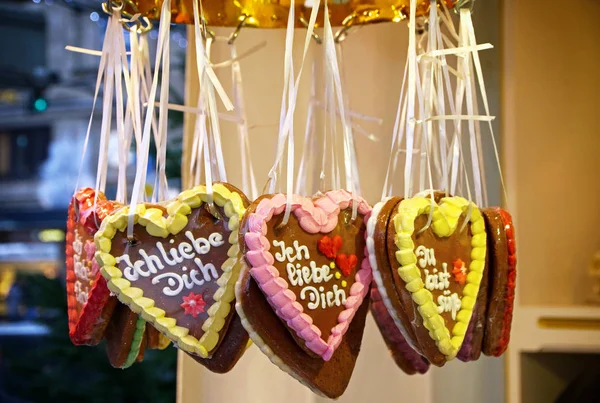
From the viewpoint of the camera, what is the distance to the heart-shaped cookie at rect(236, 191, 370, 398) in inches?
23.2

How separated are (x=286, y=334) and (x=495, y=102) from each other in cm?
73

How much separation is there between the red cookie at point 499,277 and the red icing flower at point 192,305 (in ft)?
0.91

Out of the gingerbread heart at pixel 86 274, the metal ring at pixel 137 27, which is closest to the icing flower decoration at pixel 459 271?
the gingerbread heart at pixel 86 274

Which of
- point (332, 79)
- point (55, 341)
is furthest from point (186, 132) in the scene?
point (55, 341)

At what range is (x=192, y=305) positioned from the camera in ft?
2.10

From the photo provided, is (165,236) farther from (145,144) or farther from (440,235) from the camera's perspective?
(440,235)

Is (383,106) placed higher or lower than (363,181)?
higher

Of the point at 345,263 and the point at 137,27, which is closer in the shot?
the point at 345,263

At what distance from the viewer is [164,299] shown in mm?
633

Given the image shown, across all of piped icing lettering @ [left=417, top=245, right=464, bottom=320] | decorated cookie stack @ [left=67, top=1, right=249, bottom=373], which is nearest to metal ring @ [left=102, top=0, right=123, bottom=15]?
decorated cookie stack @ [left=67, top=1, right=249, bottom=373]

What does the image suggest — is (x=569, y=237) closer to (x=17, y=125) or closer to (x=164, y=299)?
(x=164, y=299)

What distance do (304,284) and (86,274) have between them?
23 cm

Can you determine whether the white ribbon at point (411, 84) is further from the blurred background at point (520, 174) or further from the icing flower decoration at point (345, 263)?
the blurred background at point (520, 174)

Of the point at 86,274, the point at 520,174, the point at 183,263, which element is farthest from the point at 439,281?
the point at 520,174
